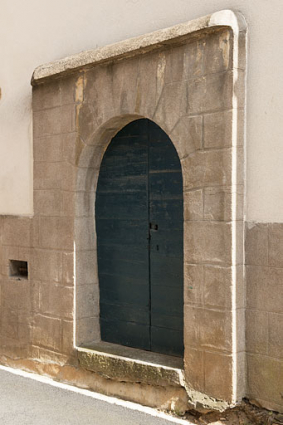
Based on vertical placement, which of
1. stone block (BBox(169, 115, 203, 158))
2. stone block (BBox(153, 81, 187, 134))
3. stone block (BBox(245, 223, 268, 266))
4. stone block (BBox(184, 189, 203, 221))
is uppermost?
stone block (BBox(153, 81, 187, 134))

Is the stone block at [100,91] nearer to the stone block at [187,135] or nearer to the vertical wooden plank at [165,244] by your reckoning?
the vertical wooden plank at [165,244]

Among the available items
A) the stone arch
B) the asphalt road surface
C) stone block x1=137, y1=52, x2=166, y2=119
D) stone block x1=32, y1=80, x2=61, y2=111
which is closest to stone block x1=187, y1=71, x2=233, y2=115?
the stone arch

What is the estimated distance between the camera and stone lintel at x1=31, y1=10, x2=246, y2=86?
13.9 feet

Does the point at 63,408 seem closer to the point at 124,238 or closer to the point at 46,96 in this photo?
the point at 124,238

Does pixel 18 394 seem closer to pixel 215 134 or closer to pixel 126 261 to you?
pixel 126 261

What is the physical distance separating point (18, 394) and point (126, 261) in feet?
5.17

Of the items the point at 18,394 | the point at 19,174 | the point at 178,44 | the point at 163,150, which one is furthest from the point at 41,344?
the point at 178,44

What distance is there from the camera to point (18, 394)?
212 inches

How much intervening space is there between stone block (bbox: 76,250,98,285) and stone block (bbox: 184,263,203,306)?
4.32 ft

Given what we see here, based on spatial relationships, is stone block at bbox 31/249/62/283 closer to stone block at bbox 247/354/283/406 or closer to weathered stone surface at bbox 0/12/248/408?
weathered stone surface at bbox 0/12/248/408

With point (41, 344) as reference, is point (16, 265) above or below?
above

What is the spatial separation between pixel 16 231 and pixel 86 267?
105cm

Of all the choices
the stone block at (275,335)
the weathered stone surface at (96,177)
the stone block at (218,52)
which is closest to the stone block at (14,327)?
the weathered stone surface at (96,177)

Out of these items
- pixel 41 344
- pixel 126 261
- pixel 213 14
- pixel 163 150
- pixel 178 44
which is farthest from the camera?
pixel 41 344
